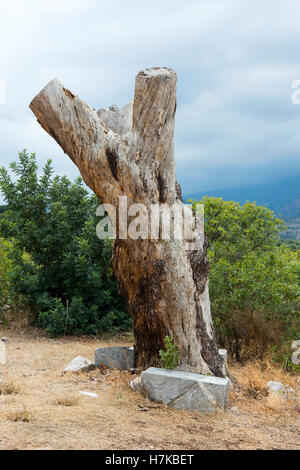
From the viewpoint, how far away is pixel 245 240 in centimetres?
1031

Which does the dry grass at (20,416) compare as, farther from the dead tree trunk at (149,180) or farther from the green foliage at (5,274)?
the green foliage at (5,274)

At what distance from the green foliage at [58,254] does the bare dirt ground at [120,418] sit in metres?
3.88

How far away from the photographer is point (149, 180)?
6.21 m

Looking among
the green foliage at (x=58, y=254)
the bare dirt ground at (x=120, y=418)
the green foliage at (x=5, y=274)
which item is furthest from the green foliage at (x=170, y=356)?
the green foliage at (x=5, y=274)

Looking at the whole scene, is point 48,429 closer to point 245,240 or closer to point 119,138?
point 119,138

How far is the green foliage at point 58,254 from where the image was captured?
1106 cm

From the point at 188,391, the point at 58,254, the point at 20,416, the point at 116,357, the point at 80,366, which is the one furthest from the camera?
the point at 58,254

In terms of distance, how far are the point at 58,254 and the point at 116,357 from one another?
4.79 m

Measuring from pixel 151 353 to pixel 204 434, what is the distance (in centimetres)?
203

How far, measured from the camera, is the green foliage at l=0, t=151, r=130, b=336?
36.3 ft

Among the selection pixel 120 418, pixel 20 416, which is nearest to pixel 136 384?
pixel 120 418

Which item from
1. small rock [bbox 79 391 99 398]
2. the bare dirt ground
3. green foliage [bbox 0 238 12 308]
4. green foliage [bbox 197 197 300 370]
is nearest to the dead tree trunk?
Result: the bare dirt ground

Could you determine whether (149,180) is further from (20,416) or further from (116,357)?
(20,416)

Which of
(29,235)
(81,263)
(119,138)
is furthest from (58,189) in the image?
(119,138)
